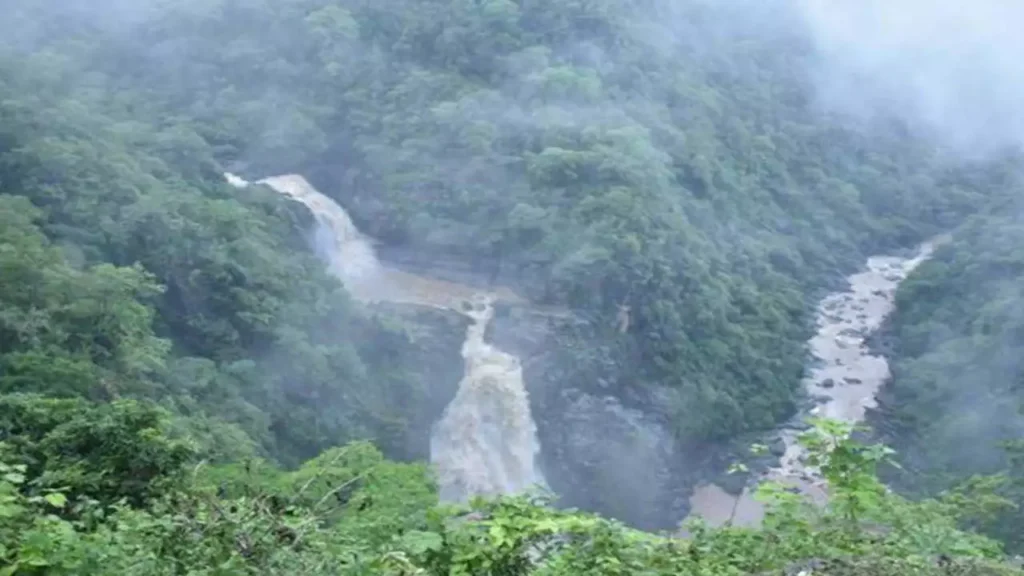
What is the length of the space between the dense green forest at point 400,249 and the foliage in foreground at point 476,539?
2 centimetres

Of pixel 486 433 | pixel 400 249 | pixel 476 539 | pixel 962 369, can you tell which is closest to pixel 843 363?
pixel 962 369

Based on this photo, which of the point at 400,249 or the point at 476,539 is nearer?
the point at 476,539

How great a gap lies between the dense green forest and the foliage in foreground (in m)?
A: 0.02

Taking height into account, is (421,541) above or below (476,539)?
below

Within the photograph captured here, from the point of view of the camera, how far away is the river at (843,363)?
20.8 meters

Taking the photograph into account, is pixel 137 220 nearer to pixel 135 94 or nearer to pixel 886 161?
pixel 135 94

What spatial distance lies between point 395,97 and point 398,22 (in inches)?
130

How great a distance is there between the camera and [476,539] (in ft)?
15.6

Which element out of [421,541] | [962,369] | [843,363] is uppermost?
[843,363]

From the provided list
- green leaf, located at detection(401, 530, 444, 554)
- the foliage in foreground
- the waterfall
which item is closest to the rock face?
the waterfall

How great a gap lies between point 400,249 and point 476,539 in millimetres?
19632

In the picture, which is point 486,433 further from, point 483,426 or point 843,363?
point 843,363

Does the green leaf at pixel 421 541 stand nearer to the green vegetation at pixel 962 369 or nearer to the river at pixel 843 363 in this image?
the green vegetation at pixel 962 369

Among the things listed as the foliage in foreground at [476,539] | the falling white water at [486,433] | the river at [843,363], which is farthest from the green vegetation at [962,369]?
the foliage in foreground at [476,539]
